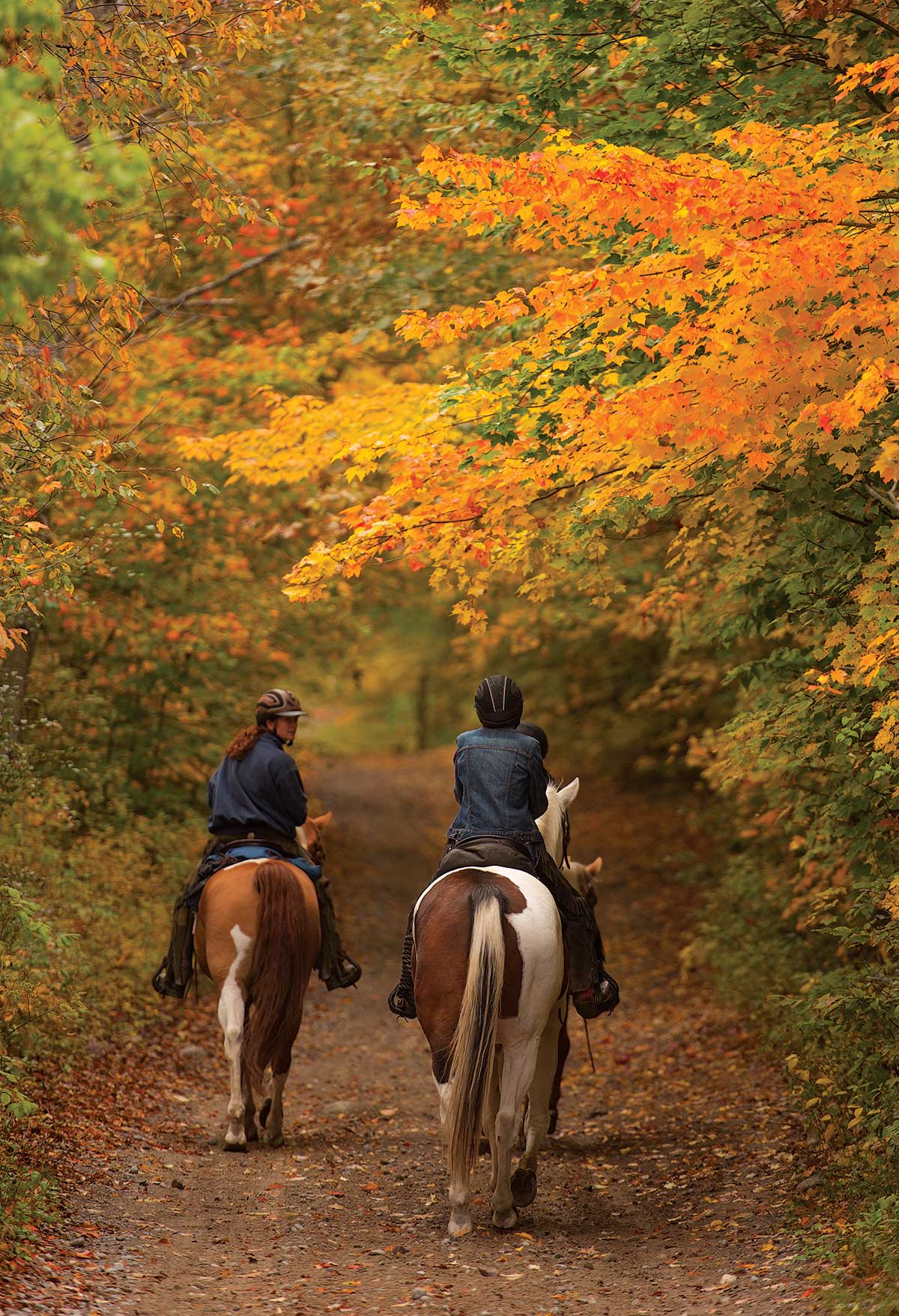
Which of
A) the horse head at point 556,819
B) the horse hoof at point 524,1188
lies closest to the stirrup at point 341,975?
the horse head at point 556,819

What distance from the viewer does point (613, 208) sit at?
19.4 feet

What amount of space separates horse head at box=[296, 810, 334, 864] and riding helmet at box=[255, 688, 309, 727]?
713 millimetres

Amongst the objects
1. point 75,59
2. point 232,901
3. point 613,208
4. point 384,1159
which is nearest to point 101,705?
point 232,901

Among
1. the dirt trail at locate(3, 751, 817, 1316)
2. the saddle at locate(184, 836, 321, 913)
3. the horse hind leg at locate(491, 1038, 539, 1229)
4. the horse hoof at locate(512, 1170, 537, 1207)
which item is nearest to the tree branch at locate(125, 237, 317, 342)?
the saddle at locate(184, 836, 321, 913)

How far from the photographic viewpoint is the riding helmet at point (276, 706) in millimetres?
8141

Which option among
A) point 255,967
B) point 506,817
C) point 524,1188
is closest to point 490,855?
point 506,817

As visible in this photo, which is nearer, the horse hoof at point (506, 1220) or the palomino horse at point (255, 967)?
the horse hoof at point (506, 1220)

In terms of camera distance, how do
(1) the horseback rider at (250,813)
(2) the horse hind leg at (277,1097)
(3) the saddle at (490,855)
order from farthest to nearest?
(1) the horseback rider at (250,813)
(2) the horse hind leg at (277,1097)
(3) the saddle at (490,855)

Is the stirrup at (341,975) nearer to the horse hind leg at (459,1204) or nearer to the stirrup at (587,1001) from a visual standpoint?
the stirrup at (587,1001)

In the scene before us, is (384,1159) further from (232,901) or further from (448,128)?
(448,128)

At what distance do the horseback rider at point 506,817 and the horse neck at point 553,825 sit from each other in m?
0.51

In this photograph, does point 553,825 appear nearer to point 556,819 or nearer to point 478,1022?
point 556,819

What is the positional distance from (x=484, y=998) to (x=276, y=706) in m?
2.97

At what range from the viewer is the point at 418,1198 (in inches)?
268
